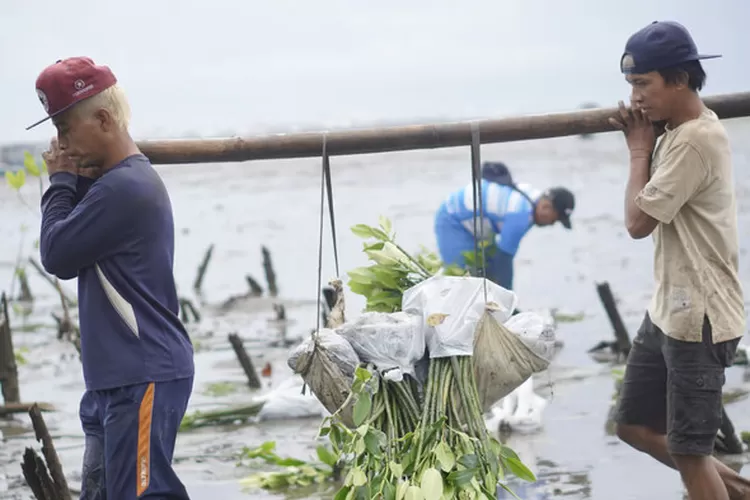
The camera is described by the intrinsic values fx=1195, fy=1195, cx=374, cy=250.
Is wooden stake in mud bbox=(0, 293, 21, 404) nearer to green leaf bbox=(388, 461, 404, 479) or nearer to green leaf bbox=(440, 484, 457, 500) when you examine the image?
green leaf bbox=(388, 461, 404, 479)

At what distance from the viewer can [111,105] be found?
342cm

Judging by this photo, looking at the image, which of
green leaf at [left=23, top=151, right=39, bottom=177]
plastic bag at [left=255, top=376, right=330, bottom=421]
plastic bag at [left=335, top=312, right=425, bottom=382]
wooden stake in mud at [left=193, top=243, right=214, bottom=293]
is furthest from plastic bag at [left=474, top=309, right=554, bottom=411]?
wooden stake in mud at [left=193, top=243, right=214, bottom=293]

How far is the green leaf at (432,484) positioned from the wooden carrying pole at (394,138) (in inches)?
43.1

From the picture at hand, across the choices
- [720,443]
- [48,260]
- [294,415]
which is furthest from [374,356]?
[294,415]

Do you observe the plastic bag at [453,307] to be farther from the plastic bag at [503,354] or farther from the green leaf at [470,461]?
the green leaf at [470,461]

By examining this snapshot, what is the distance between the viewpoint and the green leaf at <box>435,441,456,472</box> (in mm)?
3441

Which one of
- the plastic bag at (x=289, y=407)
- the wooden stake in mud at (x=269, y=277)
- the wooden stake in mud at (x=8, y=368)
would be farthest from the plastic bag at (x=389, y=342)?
the wooden stake in mud at (x=269, y=277)

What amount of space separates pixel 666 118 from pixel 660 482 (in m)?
2.33

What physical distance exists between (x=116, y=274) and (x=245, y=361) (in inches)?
204

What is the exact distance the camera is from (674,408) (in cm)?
387

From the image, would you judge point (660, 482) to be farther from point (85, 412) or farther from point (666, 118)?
point (85, 412)

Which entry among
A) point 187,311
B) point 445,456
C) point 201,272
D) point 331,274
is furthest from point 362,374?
point 201,272

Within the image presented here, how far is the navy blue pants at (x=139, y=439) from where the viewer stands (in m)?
3.35

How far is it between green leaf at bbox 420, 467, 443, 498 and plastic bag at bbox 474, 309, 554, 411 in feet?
1.33
